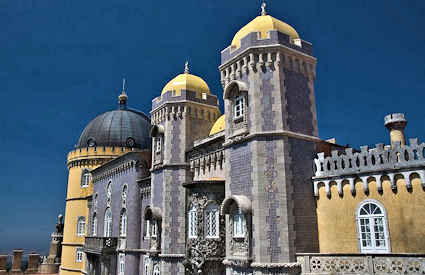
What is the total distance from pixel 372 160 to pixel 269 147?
4135mm

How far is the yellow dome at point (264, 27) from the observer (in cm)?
1755

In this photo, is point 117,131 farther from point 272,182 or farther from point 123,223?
point 272,182

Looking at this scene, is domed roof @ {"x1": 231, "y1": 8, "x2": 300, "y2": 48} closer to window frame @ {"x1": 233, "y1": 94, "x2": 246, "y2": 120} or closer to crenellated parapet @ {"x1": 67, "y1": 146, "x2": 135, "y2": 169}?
window frame @ {"x1": 233, "y1": 94, "x2": 246, "y2": 120}

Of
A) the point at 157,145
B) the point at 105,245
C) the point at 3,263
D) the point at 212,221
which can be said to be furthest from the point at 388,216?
the point at 3,263

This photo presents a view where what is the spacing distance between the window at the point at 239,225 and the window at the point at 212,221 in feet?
6.99

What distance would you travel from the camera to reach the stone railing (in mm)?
11586

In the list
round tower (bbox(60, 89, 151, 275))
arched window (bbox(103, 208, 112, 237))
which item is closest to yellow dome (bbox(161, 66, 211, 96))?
arched window (bbox(103, 208, 112, 237))

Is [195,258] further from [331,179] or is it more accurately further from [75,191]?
[75,191]

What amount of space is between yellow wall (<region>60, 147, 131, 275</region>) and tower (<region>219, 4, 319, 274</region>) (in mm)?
24442

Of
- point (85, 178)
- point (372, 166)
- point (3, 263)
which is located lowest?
point (3, 263)

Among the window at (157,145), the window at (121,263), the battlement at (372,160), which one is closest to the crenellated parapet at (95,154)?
the window at (121,263)

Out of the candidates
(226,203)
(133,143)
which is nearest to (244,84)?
(226,203)

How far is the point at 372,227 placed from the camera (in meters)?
14.3

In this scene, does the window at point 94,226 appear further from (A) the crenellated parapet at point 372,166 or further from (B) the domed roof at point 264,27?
(A) the crenellated parapet at point 372,166
